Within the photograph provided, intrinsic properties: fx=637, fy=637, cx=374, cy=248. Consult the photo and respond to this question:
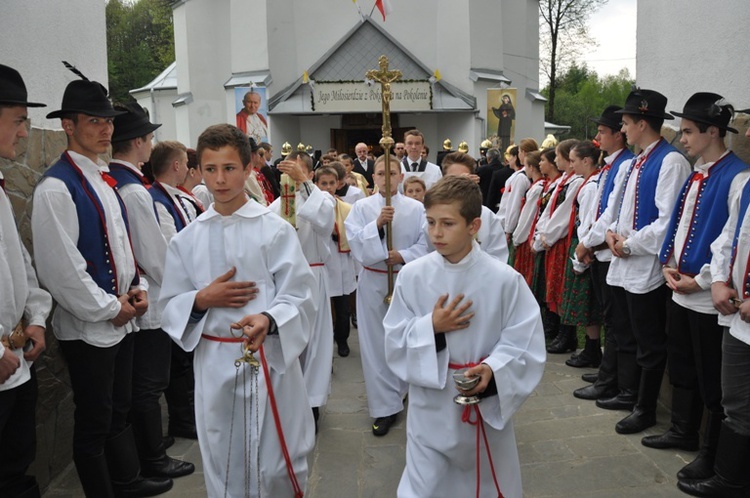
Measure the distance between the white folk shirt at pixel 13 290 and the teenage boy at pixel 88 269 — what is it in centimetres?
19

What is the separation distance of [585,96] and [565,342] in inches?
2316

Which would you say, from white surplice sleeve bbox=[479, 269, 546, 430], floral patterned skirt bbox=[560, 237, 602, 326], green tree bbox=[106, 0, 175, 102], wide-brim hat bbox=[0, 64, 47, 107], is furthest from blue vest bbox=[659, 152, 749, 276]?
green tree bbox=[106, 0, 175, 102]

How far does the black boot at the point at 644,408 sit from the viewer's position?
492 centimetres

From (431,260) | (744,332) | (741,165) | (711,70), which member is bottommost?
→ (744,332)

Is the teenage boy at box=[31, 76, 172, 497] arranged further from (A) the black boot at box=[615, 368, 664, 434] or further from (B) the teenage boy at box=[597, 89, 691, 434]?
(A) the black boot at box=[615, 368, 664, 434]

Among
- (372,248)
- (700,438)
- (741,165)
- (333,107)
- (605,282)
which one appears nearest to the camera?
(741,165)

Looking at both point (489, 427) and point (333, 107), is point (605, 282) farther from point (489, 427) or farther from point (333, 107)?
point (333, 107)

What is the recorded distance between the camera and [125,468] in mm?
3988

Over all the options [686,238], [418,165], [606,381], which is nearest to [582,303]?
[606,381]

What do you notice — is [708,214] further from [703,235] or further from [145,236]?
[145,236]

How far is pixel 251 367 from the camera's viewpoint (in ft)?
9.91

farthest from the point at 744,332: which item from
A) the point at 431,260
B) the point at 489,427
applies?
the point at 431,260

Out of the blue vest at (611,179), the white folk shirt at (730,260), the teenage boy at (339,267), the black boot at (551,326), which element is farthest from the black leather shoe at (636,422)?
the teenage boy at (339,267)

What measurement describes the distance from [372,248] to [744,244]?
270 cm
